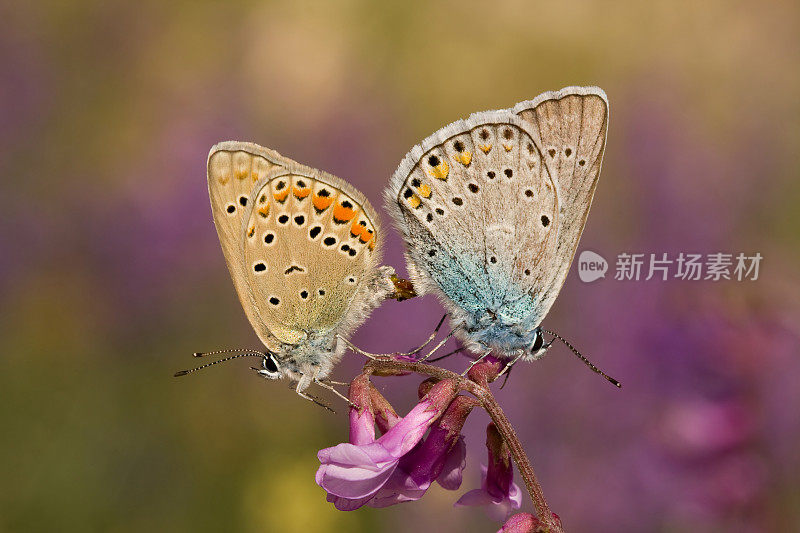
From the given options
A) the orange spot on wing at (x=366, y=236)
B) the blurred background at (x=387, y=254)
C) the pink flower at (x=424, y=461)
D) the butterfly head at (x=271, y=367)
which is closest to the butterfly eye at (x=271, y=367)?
the butterfly head at (x=271, y=367)

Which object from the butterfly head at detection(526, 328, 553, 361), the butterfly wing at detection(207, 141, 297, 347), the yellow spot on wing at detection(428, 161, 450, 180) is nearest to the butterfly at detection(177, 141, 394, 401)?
the butterfly wing at detection(207, 141, 297, 347)

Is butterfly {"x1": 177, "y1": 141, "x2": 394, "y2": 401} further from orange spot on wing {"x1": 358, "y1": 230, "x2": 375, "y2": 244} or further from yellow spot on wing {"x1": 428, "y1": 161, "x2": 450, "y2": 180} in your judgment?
yellow spot on wing {"x1": 428, "y1": 161, "x2": 450, "y2": 180}

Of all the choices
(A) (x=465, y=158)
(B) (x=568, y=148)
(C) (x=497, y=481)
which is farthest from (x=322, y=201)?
(C) (x=497, y=481)

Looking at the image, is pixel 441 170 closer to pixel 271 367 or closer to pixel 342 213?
pixel 342 213

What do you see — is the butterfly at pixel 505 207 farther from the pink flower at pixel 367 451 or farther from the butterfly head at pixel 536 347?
the pink flower at pixel 367 451

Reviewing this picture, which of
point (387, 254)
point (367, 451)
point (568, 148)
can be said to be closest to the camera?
point (367, 451)

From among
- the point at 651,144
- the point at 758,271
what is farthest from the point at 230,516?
the point at 651,144
